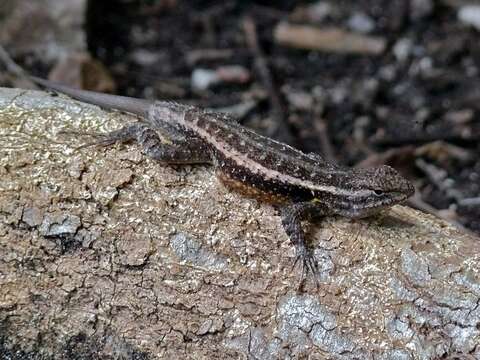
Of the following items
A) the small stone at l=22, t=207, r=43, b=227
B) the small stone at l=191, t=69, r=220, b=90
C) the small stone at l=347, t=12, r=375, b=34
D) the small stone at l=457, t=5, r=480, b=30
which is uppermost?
the small stone at l=22, t=207, r=43, b=227

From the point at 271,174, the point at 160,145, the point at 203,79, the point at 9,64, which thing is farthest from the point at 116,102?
the point at 203,79

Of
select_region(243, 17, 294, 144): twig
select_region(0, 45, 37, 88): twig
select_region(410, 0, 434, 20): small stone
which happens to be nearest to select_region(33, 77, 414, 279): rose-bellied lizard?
select_region(243, 17, 294, 144): twig

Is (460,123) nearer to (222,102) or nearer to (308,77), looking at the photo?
(308,77)

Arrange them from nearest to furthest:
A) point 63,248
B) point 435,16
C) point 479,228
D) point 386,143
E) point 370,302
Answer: point 370,302 < point 63,248 < point 479,228 < point 386,143 < point 435,16

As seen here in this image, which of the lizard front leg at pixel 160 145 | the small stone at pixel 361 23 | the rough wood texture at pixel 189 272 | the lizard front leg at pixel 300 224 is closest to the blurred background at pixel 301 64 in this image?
the small stone at pixel 361 23

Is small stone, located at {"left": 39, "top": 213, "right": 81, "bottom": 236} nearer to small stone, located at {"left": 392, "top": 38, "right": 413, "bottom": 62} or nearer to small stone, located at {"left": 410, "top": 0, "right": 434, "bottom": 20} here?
small stone, located at {"left": 392, "top": 38, "right": 413, "bottom": 62}

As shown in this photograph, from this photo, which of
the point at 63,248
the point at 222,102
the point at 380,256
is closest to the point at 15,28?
the point at 222,102

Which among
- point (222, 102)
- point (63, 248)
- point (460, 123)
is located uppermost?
point (63, 248)

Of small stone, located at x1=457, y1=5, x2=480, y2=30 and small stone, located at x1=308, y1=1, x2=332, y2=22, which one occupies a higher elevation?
small stone, located at x1=457, y1=5, x2=480, y2=30
